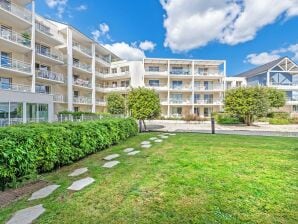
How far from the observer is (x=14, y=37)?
2062cm

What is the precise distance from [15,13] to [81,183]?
2267 centimetres

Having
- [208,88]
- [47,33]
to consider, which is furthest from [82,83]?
[208,88]

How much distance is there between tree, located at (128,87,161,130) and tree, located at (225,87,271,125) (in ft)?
35.2

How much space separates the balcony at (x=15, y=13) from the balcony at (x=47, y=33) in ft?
6.12

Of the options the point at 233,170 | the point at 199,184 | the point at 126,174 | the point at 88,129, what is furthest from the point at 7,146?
the point at 233,170

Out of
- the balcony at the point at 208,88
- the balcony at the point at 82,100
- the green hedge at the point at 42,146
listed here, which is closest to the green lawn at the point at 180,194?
the green hedge at the point at 42,146

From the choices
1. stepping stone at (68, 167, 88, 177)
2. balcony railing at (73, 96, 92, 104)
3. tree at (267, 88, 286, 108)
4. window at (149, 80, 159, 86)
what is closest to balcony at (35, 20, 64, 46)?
balcony railing at (73, 96, 92, 104)

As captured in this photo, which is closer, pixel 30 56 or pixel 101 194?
pixel 101 194

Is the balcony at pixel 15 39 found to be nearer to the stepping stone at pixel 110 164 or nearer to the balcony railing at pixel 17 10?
the balcony railing at pixel 17 10

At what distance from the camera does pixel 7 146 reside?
4.35m

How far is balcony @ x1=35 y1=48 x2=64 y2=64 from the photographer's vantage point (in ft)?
81.6

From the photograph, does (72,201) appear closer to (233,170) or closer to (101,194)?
(101,194)

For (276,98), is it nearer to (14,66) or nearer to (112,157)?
(112,157)

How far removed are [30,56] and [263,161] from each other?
24.5m
